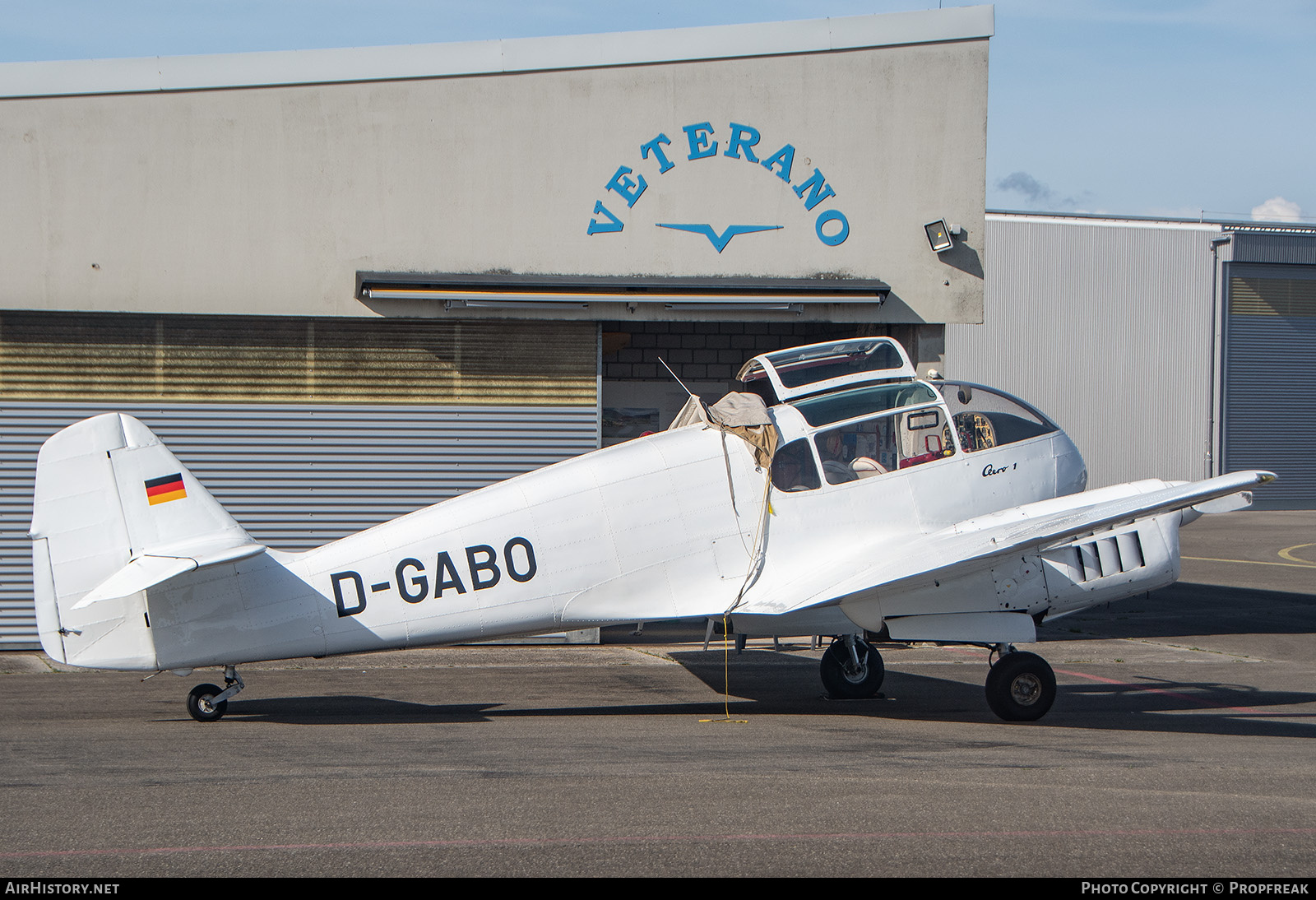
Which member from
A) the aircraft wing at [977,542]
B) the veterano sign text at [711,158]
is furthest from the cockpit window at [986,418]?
the veterano sign text at [711,158]

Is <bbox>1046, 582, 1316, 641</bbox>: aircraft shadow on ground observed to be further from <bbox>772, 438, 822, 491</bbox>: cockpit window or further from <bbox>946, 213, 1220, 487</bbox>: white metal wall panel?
<bbox>946, 213, 1220, 487</bbox>: white metal wall panel

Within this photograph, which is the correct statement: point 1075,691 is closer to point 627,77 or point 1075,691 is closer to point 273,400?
point 627,77

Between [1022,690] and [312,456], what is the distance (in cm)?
924

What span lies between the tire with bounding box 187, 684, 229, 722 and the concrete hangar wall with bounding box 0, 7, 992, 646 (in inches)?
195

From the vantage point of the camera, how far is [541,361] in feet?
48.2

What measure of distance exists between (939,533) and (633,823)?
15.3 ft

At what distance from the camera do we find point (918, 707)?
10406mm

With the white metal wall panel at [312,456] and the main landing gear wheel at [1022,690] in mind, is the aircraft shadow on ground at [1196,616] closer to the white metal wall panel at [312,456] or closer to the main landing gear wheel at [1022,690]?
the main landing gear wheel at [1022,690]

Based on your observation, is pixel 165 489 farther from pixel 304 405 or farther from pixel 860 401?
pixel 860 401

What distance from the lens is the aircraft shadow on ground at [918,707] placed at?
378 inches

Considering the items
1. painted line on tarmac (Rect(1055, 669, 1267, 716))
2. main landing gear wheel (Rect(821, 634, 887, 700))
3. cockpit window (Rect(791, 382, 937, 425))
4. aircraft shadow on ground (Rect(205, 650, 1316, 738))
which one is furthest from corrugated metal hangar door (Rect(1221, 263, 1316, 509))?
cockpit window (Rect(791, 382, 937, 425))

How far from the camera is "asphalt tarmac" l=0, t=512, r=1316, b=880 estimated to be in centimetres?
551
